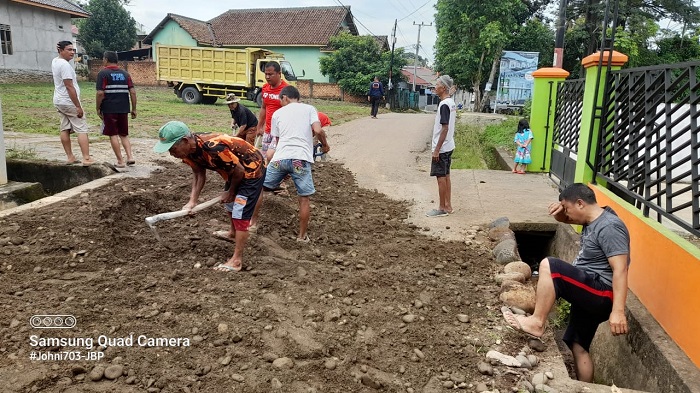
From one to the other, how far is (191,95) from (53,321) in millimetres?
20744

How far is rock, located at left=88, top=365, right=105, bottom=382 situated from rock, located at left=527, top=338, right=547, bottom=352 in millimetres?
2437

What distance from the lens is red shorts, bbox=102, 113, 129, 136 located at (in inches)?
269

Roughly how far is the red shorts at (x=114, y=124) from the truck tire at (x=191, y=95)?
1606 cm

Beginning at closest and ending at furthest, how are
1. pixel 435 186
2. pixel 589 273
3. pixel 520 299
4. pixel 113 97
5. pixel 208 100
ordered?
pixel 589 273 → pixel 520 299 → pixel 113 97 → pixel 435 186 → pixel 208 100

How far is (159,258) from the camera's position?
4309 millimetres

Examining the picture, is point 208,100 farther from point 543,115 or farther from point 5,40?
point 543,115

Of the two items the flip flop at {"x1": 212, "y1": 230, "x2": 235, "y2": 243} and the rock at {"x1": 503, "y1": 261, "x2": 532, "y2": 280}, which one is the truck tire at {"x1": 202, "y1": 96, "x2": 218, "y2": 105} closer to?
the flip flop at {"x1": 212, "y1": 230, "x2": 235, "y2": 243}

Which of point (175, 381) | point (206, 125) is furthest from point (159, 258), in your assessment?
point (206, 125)

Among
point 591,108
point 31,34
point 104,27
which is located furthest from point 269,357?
point 104,27

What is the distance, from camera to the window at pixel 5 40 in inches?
892

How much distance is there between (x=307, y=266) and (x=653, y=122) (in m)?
2.92

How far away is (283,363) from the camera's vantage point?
2836mm

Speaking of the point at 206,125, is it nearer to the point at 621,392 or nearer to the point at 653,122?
the point at 653,122

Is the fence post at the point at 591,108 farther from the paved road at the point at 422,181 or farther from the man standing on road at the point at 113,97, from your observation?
the man standing on road at the point at 113,97
